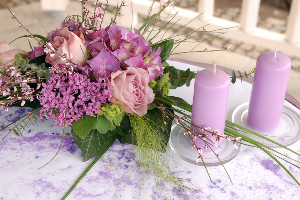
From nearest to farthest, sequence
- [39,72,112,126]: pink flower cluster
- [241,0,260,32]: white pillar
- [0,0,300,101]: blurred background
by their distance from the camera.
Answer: [39,72,112,126]: pink flower cluster
[241,0,260,32]: white pillar
[0,0,300,101]: blurred background

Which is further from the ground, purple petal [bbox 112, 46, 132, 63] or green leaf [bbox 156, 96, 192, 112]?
purple petal [bbox 112, 46, 132, 63]

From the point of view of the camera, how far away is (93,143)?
84 centimetres

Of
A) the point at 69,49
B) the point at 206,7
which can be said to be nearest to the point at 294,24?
the point at 206,7

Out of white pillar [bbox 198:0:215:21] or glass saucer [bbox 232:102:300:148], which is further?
white pillar [bbox 198:0:215:21]

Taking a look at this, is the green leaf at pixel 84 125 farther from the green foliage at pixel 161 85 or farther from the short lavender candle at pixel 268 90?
the short lavender candle at pixel 268 90

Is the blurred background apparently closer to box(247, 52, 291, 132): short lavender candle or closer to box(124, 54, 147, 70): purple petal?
box(124, 54, 147, 70): purple petal

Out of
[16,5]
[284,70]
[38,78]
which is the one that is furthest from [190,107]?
[16,5]

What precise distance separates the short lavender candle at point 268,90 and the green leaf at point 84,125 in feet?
1.40

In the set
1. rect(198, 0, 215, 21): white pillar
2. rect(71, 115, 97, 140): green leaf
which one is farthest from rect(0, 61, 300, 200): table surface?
rect(198, 0, 215, 21): white pillar

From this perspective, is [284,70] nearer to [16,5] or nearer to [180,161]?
[180,161]

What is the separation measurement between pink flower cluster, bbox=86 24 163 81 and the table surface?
239 mm

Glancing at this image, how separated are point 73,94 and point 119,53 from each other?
0.14 m

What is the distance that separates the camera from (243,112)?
966 millimetres

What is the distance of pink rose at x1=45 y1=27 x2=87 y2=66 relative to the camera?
744 mm
